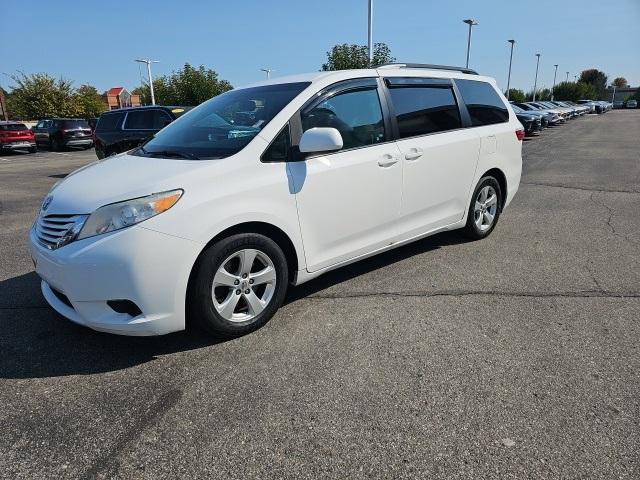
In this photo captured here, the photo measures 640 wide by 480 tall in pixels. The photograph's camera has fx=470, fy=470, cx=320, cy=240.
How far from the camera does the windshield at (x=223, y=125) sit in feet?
11.1

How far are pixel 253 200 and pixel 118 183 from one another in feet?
2.85

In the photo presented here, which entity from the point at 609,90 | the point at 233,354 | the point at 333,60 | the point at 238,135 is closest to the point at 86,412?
the point at 233,354

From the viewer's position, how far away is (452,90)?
477cm

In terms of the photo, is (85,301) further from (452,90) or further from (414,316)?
(452,90)

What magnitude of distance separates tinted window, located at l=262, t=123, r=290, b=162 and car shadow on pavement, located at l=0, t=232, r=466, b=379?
1.24m

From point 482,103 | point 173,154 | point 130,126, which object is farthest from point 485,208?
point 130,126

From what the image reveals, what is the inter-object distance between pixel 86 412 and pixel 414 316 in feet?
7.39

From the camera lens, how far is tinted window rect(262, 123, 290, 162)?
3.29 m

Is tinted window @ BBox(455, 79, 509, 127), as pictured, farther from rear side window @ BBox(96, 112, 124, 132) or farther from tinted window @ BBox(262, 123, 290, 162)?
rear side window @ BBox(96, 112, 124, 132)

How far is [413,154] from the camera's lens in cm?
412

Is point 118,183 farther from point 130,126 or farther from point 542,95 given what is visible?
point 542,95

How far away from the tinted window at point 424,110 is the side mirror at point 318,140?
1032mm

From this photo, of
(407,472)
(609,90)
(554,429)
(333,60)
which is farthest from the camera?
(609,90)

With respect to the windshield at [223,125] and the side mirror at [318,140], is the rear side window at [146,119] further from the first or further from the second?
the side mirror at [318,140]
